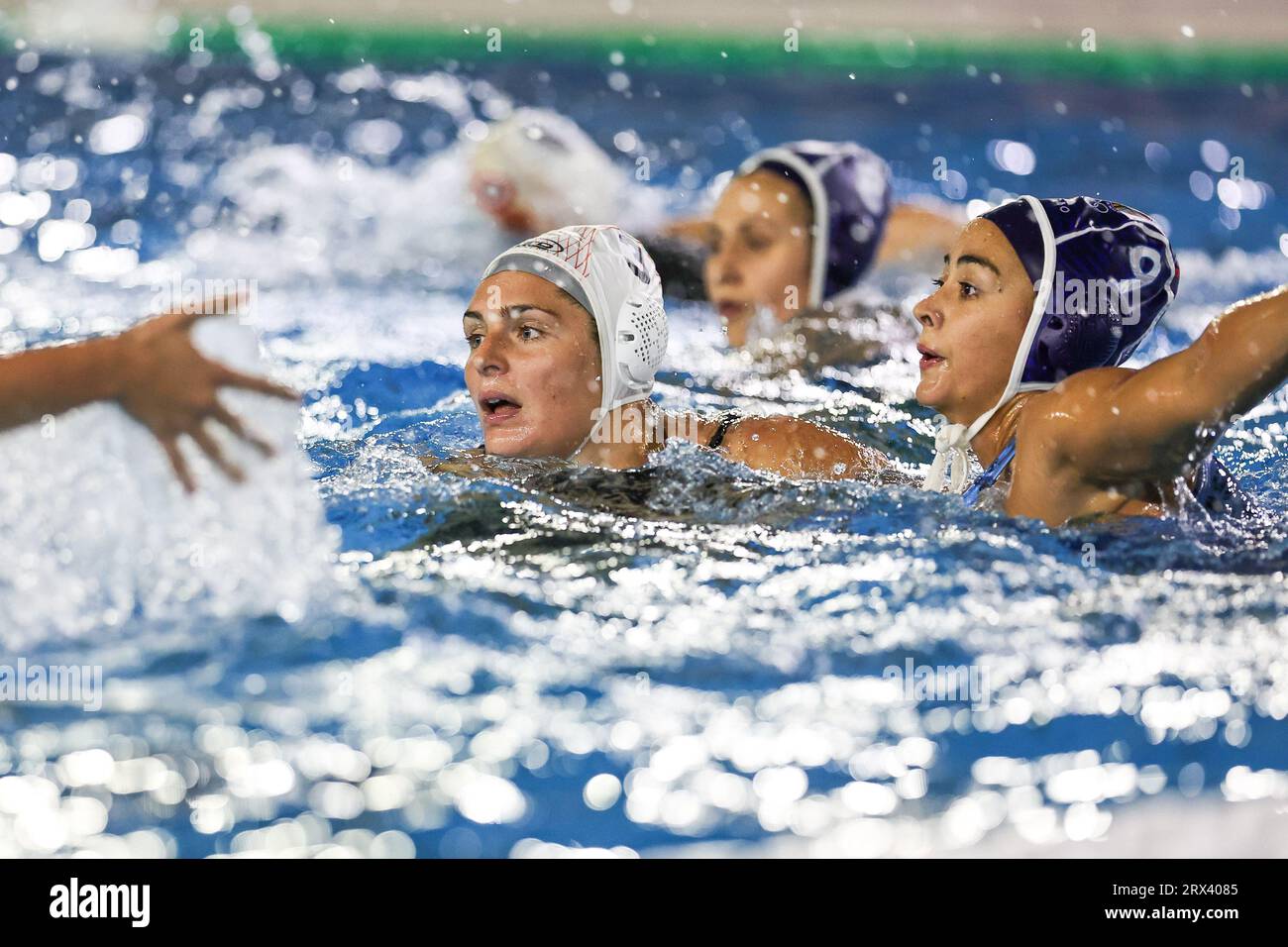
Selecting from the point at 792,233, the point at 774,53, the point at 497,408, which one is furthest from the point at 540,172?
the point at 774,53

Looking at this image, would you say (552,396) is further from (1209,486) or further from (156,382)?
(1209,486)

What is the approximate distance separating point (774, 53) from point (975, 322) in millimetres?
12582

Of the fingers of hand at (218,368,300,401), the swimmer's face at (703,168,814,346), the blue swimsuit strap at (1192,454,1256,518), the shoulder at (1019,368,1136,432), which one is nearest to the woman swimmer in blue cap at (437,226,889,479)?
the blue swimsuit strap at (1192,454,1256,518)

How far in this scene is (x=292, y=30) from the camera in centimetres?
1486

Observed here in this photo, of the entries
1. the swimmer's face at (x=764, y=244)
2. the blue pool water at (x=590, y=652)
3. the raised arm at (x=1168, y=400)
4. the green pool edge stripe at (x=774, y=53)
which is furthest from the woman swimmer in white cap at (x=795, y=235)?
the green pool edge stripe at (x=774, y=53)

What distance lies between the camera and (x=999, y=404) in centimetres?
352

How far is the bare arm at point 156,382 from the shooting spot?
8.27ft

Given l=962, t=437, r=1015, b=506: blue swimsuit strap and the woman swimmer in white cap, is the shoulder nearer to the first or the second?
l=962, t=437, r=1015, b=506: blue swimsuit strap

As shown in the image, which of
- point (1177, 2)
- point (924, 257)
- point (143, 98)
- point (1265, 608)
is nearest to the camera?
point (1265, 608)

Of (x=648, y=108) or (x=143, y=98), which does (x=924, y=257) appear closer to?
(x=648, y=108)

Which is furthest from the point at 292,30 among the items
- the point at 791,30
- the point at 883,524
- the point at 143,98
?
the point at 883,524
